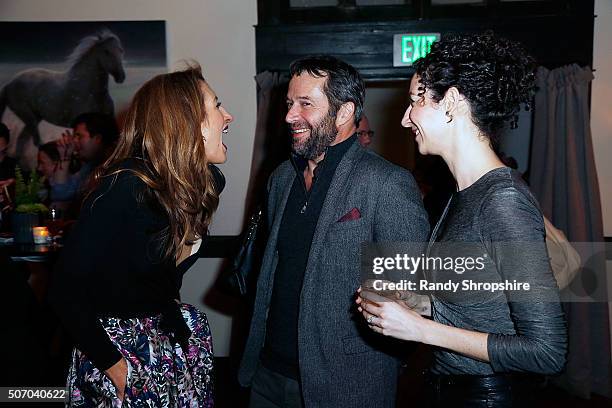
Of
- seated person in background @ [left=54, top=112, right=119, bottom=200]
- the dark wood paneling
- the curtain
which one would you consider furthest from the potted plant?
the curtain

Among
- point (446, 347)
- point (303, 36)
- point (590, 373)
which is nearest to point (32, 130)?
point (303, 36)

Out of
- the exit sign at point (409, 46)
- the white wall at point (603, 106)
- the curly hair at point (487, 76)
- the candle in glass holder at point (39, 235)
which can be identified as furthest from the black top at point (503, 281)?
the white wall at point (603, 106)

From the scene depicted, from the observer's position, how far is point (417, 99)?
153cm

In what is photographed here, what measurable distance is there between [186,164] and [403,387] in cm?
308

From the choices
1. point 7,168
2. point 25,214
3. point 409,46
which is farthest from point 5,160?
point 409,46

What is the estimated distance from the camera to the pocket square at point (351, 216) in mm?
1972

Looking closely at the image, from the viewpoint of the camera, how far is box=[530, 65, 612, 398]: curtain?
420 cm

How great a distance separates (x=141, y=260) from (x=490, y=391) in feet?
3.39

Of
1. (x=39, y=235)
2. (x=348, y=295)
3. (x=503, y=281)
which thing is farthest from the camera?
(x=39, y=235)

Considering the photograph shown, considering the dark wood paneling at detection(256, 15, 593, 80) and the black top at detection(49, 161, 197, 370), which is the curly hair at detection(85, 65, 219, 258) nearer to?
the black top at detection(49, 161, 197, 370)

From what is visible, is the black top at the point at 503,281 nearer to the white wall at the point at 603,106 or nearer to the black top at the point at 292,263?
the black top at the point at 292,263

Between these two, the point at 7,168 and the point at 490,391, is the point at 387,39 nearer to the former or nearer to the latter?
the point at 7,168

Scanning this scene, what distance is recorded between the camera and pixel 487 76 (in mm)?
1390

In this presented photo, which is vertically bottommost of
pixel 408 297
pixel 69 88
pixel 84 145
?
pixel 408 297
